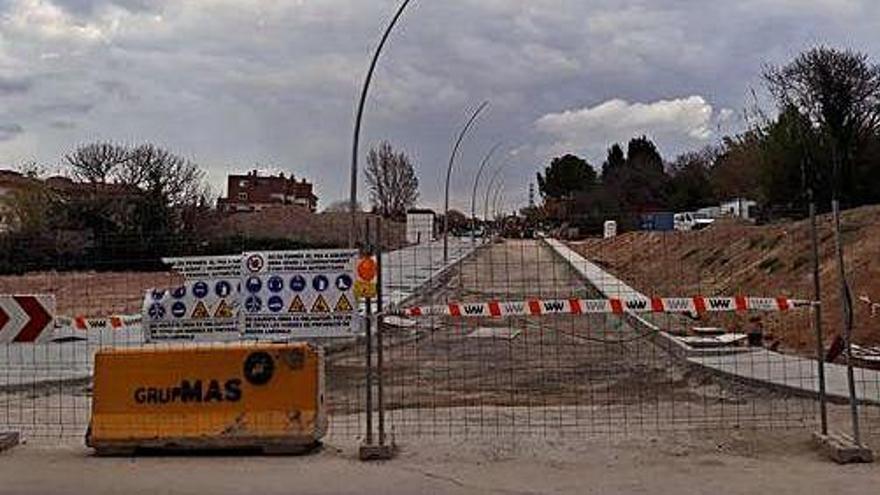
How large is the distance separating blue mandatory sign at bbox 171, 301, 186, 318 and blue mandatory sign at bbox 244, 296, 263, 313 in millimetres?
630

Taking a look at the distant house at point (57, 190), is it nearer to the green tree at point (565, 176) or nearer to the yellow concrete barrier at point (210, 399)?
the yellow concrete barrier at point (210, 399)

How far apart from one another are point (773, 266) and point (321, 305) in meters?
20.7

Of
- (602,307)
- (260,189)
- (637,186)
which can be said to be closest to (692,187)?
(637,186)

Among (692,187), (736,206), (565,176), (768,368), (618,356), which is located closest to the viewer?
(768,368)

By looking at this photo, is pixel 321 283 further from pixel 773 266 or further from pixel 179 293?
pixel 773 266

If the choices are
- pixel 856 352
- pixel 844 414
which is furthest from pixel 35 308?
pixel 856 352

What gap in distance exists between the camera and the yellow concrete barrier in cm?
955

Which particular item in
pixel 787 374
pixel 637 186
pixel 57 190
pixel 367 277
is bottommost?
pixel 787 374

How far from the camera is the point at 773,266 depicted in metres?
28.4

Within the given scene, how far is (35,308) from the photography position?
1025cm

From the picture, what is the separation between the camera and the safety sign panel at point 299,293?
10.1 metres

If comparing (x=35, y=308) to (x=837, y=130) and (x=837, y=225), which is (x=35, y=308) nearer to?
(x=837, y=225)

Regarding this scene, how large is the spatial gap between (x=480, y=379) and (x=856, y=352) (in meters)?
5.24

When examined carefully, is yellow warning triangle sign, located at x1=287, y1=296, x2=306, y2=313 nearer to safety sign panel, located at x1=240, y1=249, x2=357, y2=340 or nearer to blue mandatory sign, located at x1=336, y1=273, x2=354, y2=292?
safety sign panel, located at x1=240, y1=249, x2=357, y2=340
